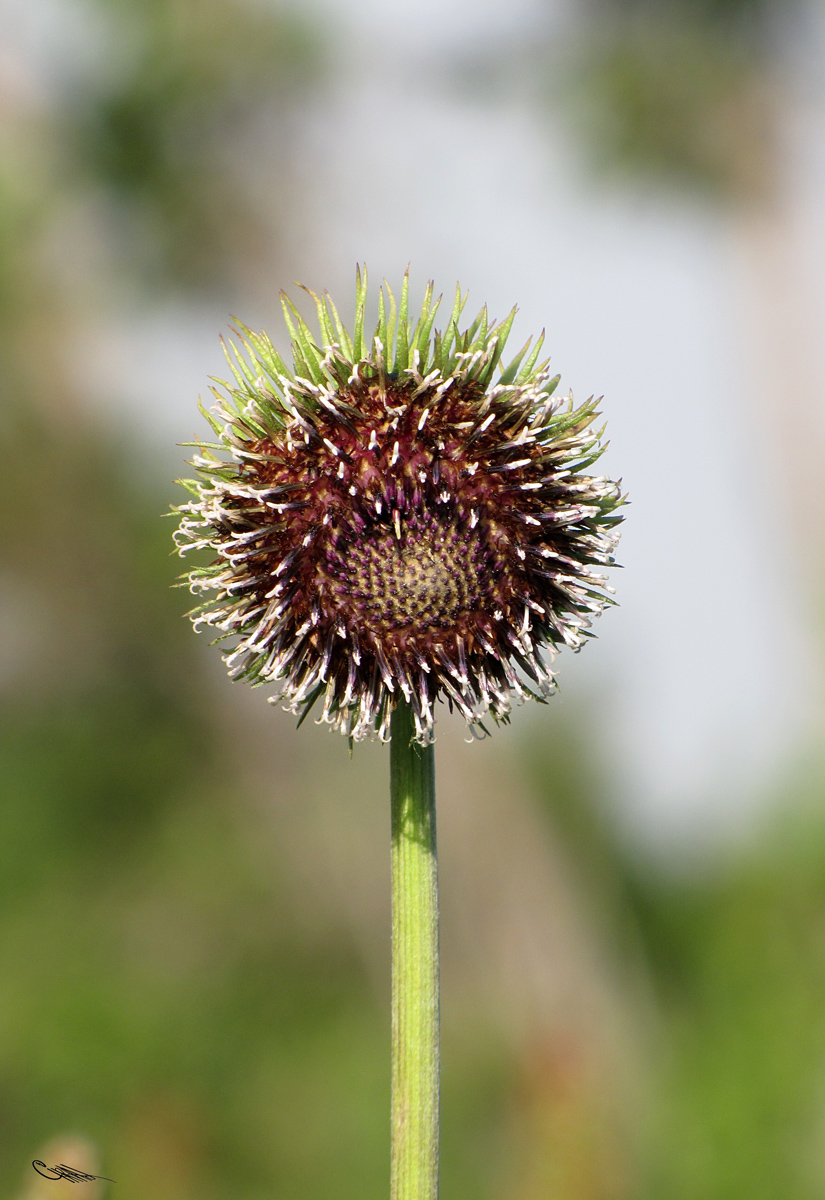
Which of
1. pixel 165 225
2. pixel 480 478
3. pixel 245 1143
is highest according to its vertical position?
pixel 165 225

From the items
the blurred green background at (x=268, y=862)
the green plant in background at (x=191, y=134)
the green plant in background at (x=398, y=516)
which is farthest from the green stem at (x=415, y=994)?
the green plant in background at (x=191, y=134)

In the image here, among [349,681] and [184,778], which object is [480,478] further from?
[184,778]

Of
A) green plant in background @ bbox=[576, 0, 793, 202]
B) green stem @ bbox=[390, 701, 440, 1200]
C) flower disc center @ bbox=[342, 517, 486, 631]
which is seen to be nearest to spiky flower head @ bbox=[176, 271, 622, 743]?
flower disc center @ bbox=[342, 517, 486, 631]

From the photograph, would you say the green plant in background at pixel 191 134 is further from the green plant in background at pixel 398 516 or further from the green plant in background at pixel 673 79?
the green plant in background at pixel 398 516

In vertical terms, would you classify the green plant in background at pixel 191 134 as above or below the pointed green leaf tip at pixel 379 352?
above

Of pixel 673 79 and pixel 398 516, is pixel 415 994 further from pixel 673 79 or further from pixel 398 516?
pixel 673 79

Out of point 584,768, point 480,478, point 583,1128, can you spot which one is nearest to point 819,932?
point 583,1128
